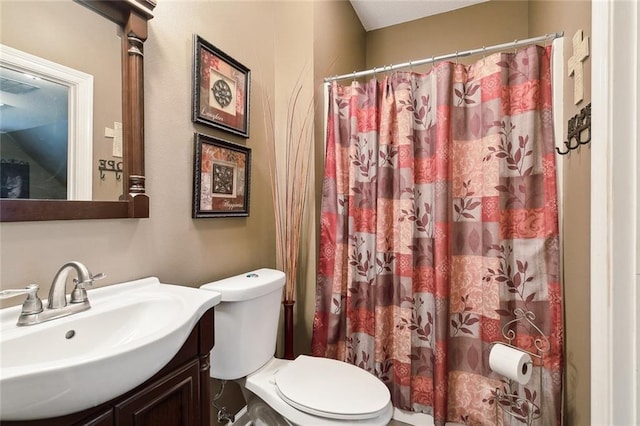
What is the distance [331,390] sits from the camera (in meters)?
1.17

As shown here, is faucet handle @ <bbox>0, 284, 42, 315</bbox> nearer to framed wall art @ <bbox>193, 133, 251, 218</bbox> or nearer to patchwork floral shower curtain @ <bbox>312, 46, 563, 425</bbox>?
framed wall art @ <bbox>193, 133, 251, 218</bbox>

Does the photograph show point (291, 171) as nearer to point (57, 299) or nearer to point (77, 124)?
point (77, 124)

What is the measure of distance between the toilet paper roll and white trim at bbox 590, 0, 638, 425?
60 cm

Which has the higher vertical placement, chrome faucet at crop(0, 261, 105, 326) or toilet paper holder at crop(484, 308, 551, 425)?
chrome faucet at crop(0, 261, 105, 326)

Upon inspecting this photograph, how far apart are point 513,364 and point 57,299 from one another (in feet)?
5.03

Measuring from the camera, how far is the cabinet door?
0.71 metres

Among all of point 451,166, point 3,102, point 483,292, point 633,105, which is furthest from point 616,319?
point 3,102

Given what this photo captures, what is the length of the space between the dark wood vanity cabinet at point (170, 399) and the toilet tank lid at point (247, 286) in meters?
0.20

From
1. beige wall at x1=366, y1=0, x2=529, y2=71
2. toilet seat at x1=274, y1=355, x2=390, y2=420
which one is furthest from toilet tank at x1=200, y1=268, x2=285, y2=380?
beige wall at x1=366, y1=0, x2=529, y2=71

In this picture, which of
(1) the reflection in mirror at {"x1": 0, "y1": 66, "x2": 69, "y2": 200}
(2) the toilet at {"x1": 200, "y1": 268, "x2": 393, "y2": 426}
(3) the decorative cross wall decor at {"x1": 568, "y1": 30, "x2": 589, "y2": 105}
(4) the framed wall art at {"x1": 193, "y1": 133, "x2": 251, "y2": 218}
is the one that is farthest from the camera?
(4) the framed wall art at {"x1": 193, "y1": 133, "x2": 251, "y2": 218}

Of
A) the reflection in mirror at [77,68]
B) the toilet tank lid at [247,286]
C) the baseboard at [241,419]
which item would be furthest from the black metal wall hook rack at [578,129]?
the baseboard at [241,419]

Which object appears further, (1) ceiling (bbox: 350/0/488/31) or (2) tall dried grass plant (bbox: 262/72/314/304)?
(1) ceiling (bbox: 350/0/488/31)

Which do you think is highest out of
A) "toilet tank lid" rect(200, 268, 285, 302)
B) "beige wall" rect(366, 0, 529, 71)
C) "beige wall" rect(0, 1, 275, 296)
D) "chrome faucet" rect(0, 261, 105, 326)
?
"beige wall" rect(366, 0, 529, 71)

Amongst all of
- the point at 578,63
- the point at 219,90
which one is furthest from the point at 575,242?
the point at 219,90
